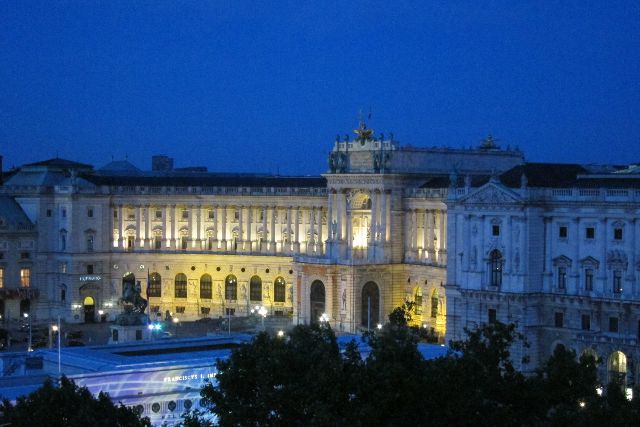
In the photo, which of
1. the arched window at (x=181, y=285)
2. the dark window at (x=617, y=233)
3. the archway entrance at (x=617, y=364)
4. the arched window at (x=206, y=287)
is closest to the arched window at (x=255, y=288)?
the arched window at (x=206, y=287)

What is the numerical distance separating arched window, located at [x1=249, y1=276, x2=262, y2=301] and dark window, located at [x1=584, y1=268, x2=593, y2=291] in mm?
51834

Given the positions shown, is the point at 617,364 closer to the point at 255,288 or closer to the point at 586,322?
the point at 586,322

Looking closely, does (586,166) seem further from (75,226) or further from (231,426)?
(231,426)

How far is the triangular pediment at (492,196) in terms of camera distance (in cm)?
10812

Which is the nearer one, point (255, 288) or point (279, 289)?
point (279, 289)

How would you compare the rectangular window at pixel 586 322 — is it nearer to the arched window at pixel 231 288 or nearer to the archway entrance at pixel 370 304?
the archway entrance at pixel 370 304

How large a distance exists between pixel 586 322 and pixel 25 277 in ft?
221

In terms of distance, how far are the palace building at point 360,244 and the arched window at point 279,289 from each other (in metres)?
0.15

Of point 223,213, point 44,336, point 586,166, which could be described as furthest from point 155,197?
point 586,166

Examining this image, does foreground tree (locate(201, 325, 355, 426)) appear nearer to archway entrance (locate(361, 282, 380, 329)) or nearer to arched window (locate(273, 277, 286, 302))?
archway entrance (locate(361, 282, 380, 329))

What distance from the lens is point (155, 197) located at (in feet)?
505

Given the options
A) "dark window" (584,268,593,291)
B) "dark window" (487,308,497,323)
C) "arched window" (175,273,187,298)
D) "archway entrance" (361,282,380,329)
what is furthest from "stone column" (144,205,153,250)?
"dark window" (584,268,593,291)

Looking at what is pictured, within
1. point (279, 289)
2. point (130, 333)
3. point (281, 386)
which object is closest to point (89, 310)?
point (279, 289)

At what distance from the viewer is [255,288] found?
5886 inches
